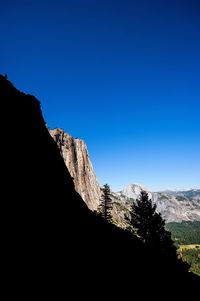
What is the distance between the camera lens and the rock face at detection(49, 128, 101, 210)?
124500mm

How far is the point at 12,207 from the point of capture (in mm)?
11883

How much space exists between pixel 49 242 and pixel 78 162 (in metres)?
121

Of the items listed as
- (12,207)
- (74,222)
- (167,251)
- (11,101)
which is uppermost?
(11,101)

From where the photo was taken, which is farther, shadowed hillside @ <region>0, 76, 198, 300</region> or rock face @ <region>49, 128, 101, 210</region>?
rock face @ <region>49, 128, 101, 210</region>

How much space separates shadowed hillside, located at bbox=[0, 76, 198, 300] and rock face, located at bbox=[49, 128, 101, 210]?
103 meters

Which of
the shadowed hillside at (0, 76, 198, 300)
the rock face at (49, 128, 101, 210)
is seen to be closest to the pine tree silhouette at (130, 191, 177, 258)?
the shadowed hillside at (0, 76, 198, 300)

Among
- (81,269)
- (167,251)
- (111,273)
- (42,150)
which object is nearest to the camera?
(81,269)

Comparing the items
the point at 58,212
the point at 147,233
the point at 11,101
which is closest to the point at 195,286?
the point at 58,212

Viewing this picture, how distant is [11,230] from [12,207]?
1.55 meters

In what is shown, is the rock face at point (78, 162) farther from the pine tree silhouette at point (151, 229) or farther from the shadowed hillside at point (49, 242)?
the shadowed hillside at point (49, 242)

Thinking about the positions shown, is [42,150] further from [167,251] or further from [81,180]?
[81,180]

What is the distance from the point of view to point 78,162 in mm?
132625

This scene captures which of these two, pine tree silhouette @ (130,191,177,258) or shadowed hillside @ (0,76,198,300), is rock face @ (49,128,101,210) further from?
shadowed hillside @ (0,76,198,300)

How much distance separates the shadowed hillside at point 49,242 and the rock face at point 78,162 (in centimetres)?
10329
